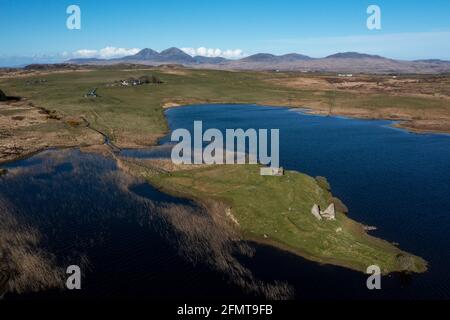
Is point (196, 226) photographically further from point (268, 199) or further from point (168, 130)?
point (168, 130)

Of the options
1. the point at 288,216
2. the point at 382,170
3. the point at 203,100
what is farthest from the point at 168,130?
the point at 288,216

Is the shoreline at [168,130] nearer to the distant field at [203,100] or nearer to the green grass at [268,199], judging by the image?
the distant field at [203,100]

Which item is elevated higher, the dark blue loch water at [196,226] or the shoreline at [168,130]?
the shoreline at [168,130]

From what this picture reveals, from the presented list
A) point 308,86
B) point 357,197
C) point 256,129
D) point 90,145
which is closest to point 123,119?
point 90,145

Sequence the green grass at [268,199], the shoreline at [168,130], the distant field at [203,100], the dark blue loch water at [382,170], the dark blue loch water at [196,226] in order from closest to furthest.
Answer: the dark blue loch water at [196,226] → the green grass at [268,199] → the dark blue loch water at [382,170] → the shoreline at [168,130] → the distant field at [203,100]

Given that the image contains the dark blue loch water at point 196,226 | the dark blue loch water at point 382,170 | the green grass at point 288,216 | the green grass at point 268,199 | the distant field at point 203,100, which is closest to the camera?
the dark blue loch water at point 196,226

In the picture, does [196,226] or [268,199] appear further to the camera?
[268,199]

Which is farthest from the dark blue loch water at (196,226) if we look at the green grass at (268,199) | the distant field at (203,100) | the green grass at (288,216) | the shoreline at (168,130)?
the distant field at (203,100)

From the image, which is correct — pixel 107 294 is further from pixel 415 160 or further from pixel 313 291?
pixel 415 160
